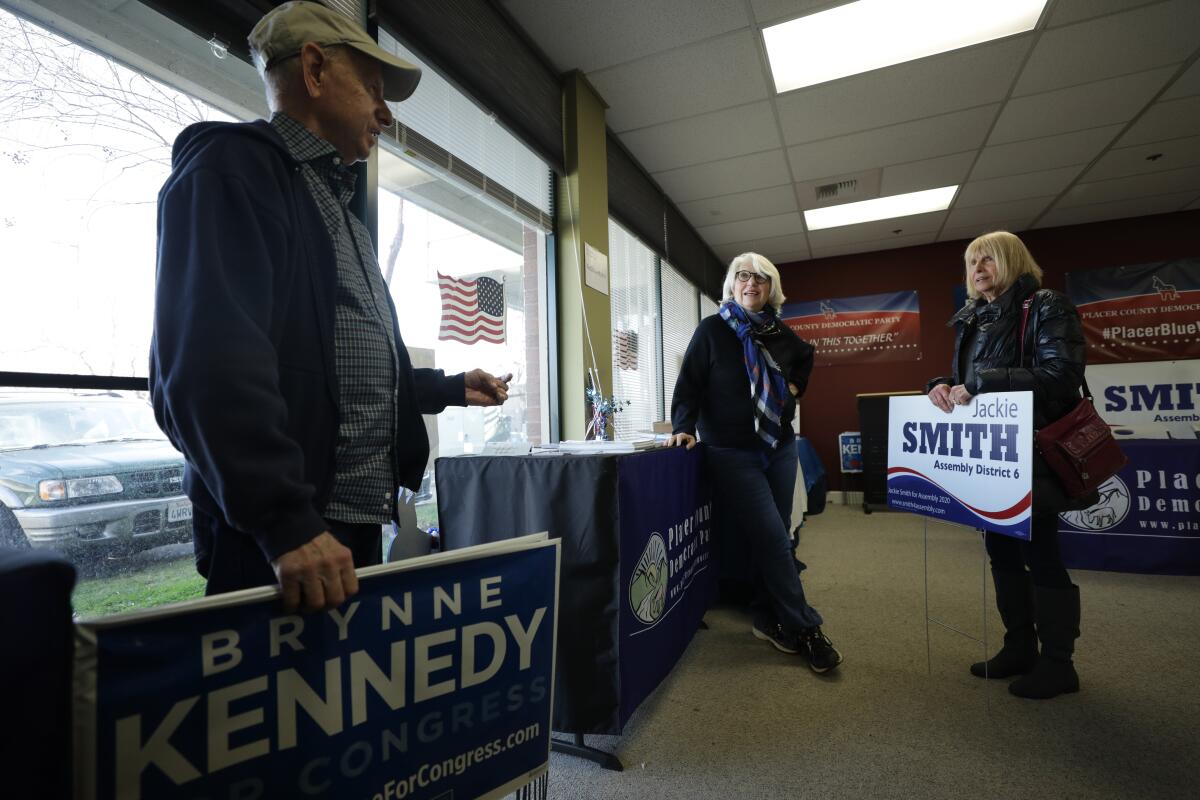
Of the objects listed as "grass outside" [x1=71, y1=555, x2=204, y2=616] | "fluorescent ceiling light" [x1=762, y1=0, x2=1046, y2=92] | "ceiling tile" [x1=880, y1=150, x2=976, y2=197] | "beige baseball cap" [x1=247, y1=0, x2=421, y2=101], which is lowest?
"grass outside" [x1=71, y1=555, x2=204, y2=616]

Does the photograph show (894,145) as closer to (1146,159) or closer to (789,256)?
(1146,159)

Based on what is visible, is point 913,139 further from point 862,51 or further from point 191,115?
point 191,115

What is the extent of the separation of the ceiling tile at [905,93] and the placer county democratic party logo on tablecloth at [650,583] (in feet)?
9.17

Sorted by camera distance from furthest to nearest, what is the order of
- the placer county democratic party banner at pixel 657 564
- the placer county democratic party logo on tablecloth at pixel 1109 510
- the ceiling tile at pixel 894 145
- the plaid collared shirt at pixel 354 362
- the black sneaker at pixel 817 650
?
the ceiling tile at pixel 894 145
the placer county democratic party logo on tablecloth at pixel 1109 510
the black sneaker at pixel 817 650
the placer county democratic party banner at pixel 657 564
the plaid collared shirt at pixel 354 362

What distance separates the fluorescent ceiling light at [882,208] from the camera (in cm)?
477

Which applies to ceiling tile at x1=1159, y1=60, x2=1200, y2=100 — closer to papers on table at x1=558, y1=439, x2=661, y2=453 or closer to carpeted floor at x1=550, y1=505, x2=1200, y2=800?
carpeted floor at x1=550, y1=505, x2=1200, y2=800

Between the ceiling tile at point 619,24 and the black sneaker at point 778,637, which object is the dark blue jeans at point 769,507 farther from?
the ceiling tile at point 619,24

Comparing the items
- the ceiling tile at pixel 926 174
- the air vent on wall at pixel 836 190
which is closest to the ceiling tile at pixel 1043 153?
the ceiling tile at pixel 926 174

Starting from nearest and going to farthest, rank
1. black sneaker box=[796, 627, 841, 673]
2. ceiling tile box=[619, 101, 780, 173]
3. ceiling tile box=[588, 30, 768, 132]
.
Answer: black sneaker box=[796, 627, 841, 673], ceiling tile box=[588, 30, 768, 132], ceiling tile box=[619, 101, 780, 173]

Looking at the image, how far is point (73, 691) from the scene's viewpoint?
18.9 inches

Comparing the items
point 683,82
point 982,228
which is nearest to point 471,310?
point 683,82

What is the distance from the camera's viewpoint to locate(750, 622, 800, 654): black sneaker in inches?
80.8

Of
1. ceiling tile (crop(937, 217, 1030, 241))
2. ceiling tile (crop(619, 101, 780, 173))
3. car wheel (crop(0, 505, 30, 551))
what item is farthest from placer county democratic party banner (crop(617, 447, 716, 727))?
ceiling tile (crop(937, 217, 1030, 241))

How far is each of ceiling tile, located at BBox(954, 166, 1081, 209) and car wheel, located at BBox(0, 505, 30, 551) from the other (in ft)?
18.6
